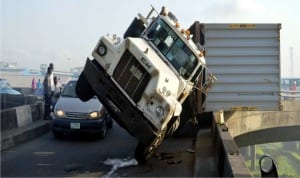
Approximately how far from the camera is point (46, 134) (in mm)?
13555

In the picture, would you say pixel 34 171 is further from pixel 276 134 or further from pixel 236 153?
pixel 276 134

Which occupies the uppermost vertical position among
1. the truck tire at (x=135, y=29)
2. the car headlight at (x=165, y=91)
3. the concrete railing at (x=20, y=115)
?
the truck tire at (x=135, y=29)

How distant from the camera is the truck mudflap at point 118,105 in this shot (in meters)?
8.34

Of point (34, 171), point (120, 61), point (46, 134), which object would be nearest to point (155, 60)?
point (120, 61)

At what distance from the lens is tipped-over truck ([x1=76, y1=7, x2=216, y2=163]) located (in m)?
8.36

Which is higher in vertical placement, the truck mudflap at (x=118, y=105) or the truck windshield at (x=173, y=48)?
the truck windshield at (x=173, y=48)

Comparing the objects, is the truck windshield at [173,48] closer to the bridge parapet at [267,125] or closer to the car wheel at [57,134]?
the car wheel at [57,134]

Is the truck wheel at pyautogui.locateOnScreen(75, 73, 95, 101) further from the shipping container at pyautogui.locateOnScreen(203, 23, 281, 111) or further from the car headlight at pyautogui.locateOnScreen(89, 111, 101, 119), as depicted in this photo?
the shipping container at pyautogui.locateOnScreen(203, 23, 281, 111)

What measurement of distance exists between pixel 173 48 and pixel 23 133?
520 cm

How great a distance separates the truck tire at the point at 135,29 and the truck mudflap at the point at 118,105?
1393 mm

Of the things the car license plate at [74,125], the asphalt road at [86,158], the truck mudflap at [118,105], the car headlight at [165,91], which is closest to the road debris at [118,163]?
the asphalt road at [86,158]

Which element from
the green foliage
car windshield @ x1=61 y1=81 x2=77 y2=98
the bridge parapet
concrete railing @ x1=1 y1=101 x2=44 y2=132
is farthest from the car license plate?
the green foliage

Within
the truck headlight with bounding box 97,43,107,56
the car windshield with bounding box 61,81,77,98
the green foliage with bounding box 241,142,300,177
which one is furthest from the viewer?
the green foliage with bounding box 241,142,300,177

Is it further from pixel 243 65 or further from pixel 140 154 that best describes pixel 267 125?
pixel 140 154
